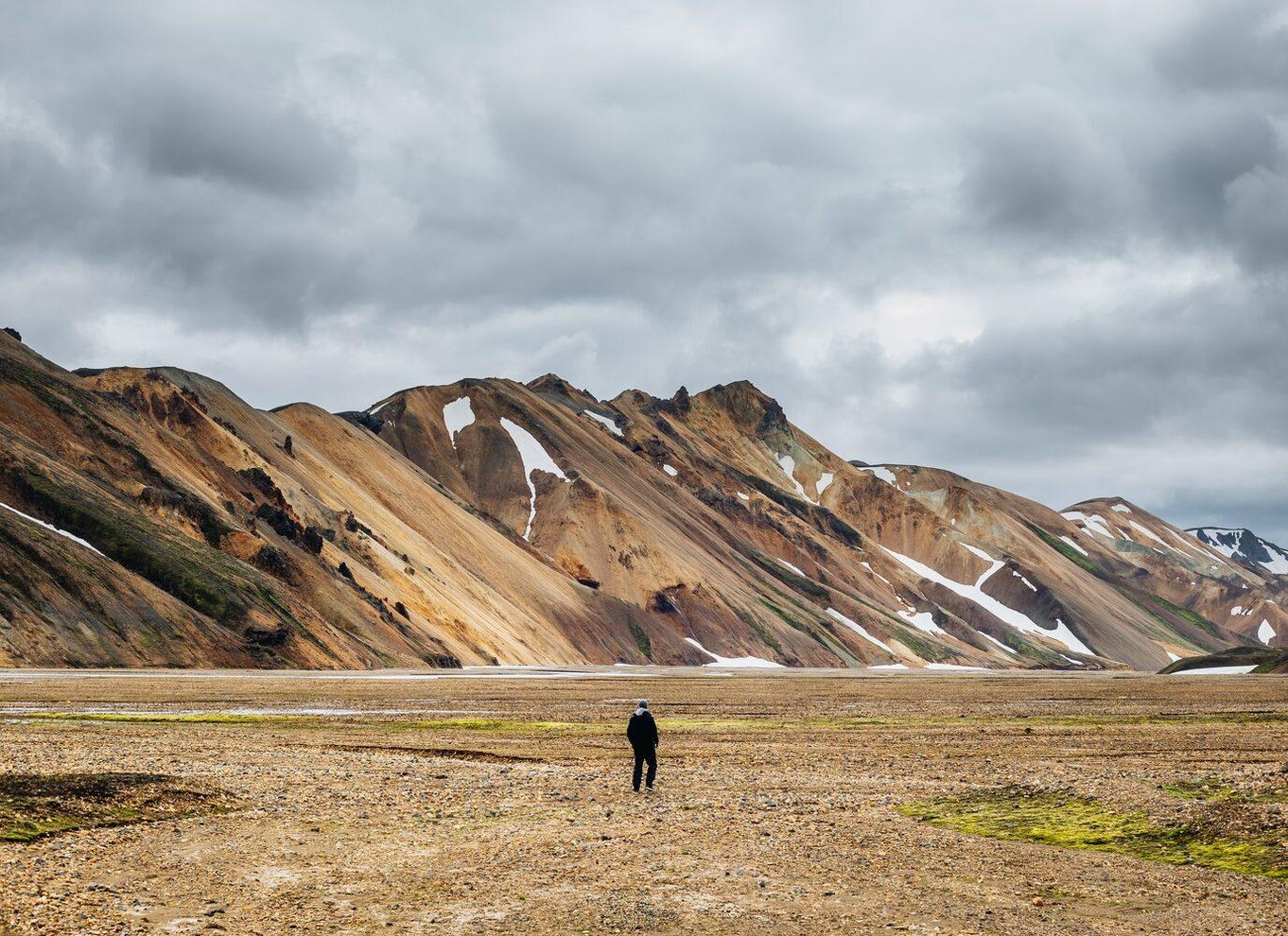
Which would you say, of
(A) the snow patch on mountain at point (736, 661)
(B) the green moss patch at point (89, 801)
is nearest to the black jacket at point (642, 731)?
(B) the green moss patch at point (89, 801)

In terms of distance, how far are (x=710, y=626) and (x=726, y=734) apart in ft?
441

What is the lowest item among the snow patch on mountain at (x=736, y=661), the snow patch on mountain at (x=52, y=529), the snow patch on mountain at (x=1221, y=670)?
the snow patch on mountain at (x=736, y=661)

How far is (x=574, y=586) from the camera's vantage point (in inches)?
6422

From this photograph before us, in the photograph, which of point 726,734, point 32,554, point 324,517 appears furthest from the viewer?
point 324,517

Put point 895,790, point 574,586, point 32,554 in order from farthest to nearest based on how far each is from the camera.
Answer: point 574,586 → point 32,554 → point 895,790

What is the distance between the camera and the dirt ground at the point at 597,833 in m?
15.2

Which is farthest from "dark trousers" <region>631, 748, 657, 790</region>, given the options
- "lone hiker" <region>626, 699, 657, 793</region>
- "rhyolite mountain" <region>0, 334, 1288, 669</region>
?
"rhyolite mountain" <region>0, 334, 1288, 669</region>

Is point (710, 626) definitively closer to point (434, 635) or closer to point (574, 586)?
point (574, 586)

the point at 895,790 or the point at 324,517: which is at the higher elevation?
the point at 324,517

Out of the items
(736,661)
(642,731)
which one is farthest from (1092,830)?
(736,661)

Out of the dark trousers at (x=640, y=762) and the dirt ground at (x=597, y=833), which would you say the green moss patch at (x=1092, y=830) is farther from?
the dark trousers at (x=640, y=762)

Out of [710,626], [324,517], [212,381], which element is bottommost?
[710,626]

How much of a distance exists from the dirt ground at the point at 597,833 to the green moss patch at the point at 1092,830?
1.84 ft

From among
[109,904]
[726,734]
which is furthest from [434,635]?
[109,904]
